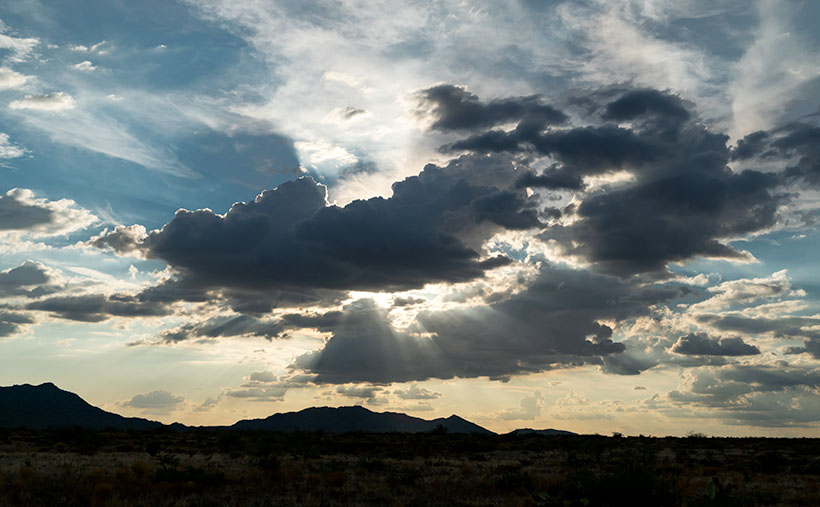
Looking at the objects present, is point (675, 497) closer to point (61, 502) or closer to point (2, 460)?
point (61, 502)

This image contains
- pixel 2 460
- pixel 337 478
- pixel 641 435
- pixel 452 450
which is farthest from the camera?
pixel 641 435

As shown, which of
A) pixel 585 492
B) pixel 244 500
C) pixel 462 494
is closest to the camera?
pixel 585 492

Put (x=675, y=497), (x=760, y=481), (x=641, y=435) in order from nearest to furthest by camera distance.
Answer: (x=675, y=497) < (x=760, y=481) < (x=641, y=435)

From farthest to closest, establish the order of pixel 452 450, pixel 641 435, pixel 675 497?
1. pixel 641 435
2. pixel 452 450
3. pixel 675 497

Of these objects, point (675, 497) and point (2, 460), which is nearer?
point (675, 497)

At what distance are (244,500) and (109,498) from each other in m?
3.92

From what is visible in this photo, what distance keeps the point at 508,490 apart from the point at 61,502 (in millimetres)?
15246

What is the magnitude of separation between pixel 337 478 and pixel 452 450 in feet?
96.0

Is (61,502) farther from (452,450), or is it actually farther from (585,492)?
(452,450)

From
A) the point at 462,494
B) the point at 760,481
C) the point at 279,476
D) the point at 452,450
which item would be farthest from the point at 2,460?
the point at 760,481

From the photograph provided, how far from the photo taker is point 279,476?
23953 mm

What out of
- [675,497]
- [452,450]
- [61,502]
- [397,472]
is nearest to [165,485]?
[61,502]

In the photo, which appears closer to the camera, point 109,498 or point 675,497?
point 675,497

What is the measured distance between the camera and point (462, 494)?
68.2 ft
